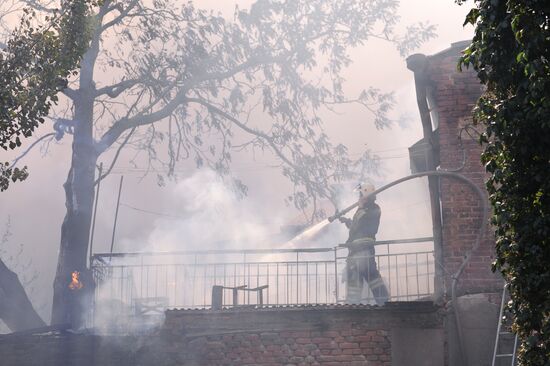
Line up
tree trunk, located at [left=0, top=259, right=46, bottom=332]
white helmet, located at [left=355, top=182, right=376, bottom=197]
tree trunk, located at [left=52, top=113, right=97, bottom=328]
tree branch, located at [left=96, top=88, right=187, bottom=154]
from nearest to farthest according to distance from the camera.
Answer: white helmet, located at [left=355, top=182, right=376, bottom=197] < tree trunk, located at [left=0, top=259, right=46, bottom=332] < tree trunk, located at [left=52, top=113, right=97, bottom=328] < tree branch, located at [left=96, top=88, right=187, bottom=154]

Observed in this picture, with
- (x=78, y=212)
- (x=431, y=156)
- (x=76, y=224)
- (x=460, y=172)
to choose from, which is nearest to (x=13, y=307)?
(x=76, y=224)

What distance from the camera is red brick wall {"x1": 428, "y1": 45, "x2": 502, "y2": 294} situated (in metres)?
11.8

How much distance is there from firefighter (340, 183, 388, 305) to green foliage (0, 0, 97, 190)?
17.2 ft

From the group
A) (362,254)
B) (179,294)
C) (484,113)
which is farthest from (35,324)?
(484,113)

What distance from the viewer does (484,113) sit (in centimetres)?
711

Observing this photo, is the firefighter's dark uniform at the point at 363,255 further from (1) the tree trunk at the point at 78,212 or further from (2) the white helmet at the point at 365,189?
(1) the tree trunk at the point at 78,212

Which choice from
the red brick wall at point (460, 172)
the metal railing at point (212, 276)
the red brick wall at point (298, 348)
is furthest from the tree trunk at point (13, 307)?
the red brick wall at point (460, 172)

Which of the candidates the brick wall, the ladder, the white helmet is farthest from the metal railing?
the ladder

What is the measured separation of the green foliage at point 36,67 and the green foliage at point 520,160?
16.9ft

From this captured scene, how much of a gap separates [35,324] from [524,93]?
12.8m

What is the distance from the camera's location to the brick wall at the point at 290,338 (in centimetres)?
1178

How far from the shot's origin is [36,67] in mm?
10164

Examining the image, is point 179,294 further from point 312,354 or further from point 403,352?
point 403,352

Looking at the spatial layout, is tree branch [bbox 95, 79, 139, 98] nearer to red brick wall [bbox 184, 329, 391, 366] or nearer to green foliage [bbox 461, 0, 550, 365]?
red brick wall [bbox 184, 329, 391, 366]
